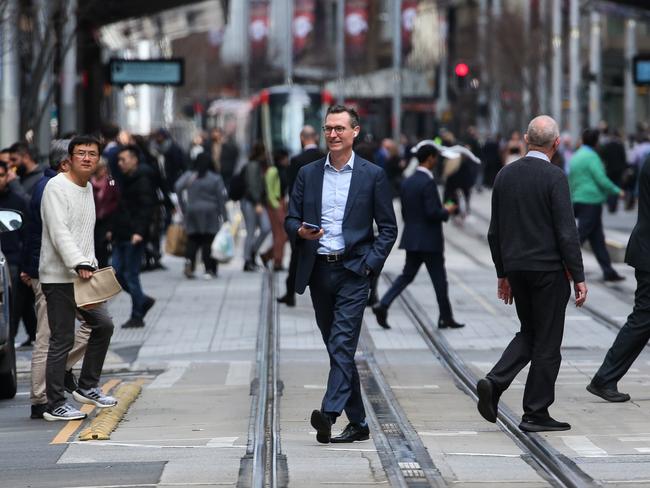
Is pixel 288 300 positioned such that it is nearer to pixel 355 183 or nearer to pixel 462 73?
pixel 355 183

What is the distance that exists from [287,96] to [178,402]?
37.2 meters

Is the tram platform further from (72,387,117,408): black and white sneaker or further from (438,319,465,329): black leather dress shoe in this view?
(72,387,117,408): black and white sneaker

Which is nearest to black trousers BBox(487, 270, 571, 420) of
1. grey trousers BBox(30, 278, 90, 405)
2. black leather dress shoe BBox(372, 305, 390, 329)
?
grey trousers BBox(30, 278, 90, 405)

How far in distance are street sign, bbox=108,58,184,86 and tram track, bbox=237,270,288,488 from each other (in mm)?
11562

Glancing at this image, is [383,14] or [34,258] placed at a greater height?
[383,14]

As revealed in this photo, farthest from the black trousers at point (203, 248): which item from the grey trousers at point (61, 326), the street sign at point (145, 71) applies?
the grey trousers at point (61, 326)

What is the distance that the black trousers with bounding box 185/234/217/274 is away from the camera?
69.7 feet

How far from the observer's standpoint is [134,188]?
1655 centimetres

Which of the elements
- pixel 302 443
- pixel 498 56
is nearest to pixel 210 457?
pixel 302 443

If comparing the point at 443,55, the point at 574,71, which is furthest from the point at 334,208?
the point at 443,55

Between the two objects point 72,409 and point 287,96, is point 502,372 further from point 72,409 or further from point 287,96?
point 287,96

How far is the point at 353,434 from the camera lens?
30.5 ft

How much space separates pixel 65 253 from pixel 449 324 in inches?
249

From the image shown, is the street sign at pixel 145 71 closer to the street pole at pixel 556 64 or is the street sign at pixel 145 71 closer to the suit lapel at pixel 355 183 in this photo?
the suit lapel at pixel 355 183
